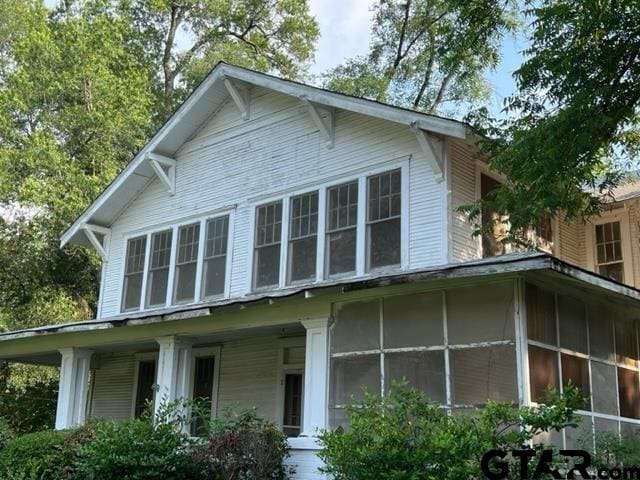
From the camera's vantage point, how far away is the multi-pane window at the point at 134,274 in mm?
17812

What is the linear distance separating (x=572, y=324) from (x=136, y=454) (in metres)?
6.68

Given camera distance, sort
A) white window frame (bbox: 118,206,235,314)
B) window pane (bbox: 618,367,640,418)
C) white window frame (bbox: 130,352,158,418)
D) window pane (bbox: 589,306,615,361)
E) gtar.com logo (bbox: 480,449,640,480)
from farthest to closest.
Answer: white window frame (bbox: 130,352,158,418), white window frame (bbox: 118,206,235,314), window pane (bbox: 618,367,640,418), window pane (bbox: 589,306,615,361), gtar.com logo (bbox: 480,449,640,480)

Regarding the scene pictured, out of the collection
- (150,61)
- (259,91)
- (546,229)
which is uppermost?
(150,61)

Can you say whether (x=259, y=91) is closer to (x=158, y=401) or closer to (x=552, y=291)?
(x=158, y=401)

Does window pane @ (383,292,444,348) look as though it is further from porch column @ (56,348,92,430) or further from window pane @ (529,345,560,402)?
porch column @ (56,348,92,430)

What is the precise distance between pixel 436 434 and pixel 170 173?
1119 centimetres

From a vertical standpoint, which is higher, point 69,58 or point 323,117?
point 69,58

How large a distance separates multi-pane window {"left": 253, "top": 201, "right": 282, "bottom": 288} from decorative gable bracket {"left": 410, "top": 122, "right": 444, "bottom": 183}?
12.2ft

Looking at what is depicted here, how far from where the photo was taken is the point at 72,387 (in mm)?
16359

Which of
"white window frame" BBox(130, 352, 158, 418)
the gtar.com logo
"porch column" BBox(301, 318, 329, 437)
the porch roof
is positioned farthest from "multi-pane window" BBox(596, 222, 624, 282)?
"white window frame" BBox(130, 352, 158, 418)

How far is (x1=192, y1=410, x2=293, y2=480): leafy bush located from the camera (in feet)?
35.8

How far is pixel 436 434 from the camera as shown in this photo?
8.10 meters

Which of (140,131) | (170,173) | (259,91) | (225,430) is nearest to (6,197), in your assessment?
(140,131)

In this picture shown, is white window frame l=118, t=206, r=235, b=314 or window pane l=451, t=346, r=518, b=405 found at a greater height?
white window frame l=118, t=206, r=235, b=314
